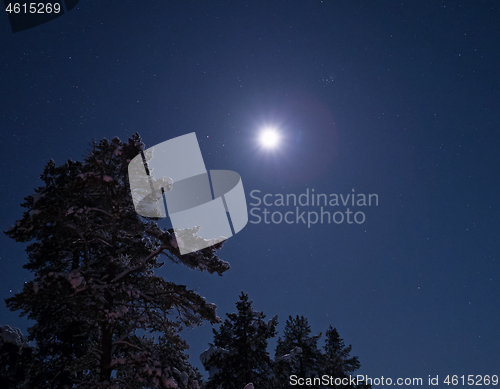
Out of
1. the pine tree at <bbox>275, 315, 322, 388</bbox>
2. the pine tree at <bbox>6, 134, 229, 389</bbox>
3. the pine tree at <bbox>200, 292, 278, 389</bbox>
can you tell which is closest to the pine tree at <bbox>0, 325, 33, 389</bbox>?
the pine tree at <bbox>6, 134, 229, 389</bbox>

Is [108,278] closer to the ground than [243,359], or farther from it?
farther from it

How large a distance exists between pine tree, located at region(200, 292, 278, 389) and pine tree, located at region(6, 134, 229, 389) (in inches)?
305

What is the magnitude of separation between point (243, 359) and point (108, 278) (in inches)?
460

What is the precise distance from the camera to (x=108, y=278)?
8.44m

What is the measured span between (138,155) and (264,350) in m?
13.6

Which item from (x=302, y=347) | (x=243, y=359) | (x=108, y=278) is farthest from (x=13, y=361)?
(x=302, y=347)

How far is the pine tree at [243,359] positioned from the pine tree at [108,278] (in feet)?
25.4

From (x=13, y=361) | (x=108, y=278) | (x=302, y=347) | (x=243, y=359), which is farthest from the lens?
(x=302, y=347)

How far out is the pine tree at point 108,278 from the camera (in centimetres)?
754

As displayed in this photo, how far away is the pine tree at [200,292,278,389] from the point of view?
16156 millimetres

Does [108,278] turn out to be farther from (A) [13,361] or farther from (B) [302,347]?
(B) [302,347]

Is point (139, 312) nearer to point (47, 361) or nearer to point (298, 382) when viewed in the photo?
point (47, 361)

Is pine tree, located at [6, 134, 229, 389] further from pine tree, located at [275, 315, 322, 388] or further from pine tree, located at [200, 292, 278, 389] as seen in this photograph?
pine tree, located at [275, 315, 322, 388]

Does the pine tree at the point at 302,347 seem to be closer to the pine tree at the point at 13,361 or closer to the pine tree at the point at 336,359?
the pine tree at the point at 336,359
